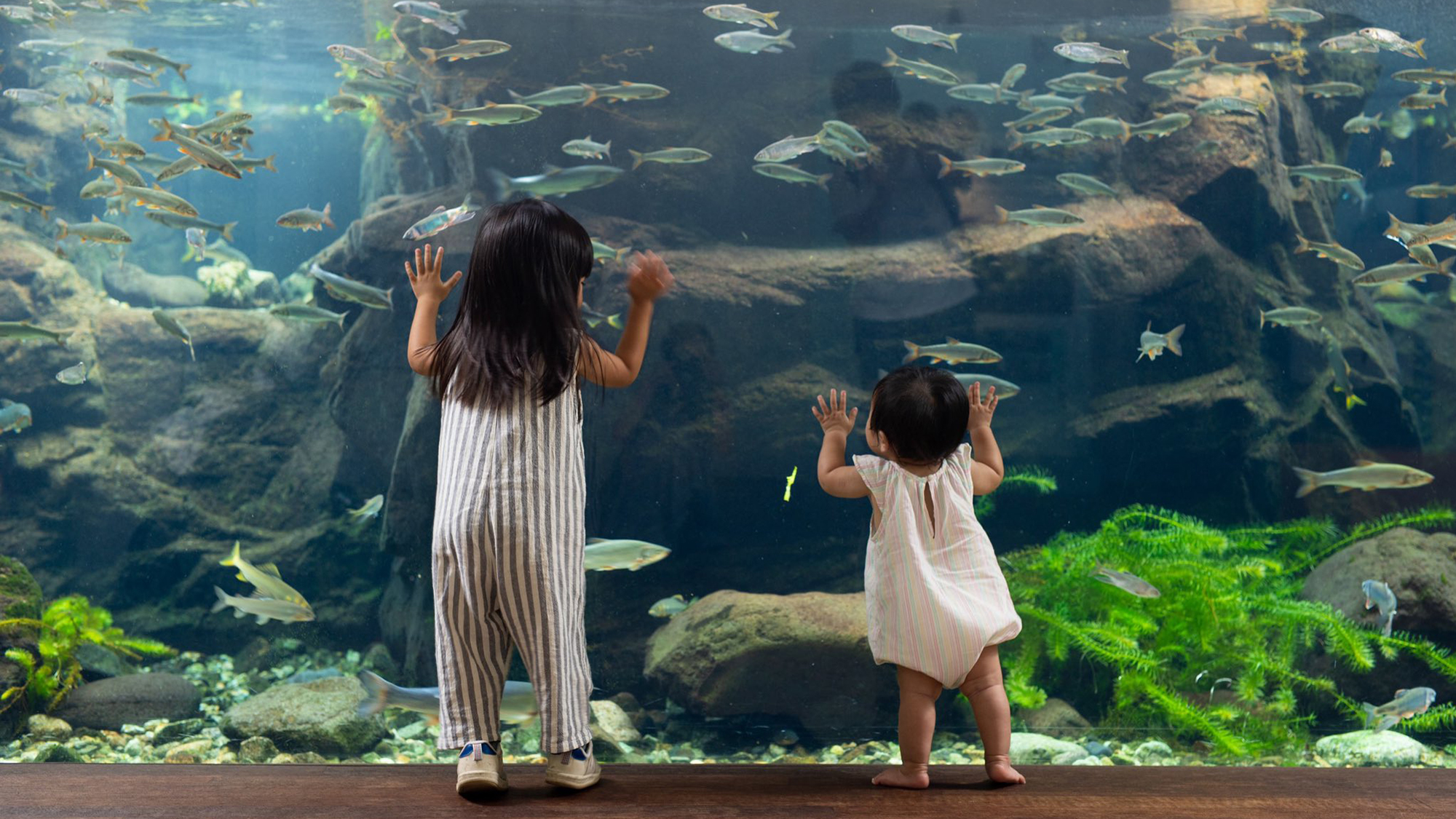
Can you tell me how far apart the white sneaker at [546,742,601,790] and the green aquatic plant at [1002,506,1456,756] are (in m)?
3.74

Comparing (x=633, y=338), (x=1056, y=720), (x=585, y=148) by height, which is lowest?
(x=1056, y=720)

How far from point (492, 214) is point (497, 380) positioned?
474 millimetres

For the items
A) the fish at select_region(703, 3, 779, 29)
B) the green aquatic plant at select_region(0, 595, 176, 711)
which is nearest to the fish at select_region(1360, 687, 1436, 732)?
the fish at select_region(703, 3, 779, 29)

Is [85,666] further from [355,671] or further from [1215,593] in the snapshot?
[1215,593]

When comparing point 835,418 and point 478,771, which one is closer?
point 478,771

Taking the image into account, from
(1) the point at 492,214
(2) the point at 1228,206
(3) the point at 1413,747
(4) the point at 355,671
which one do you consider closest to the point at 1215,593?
(3) the point at 1413,747

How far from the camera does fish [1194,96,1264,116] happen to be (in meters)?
7.05

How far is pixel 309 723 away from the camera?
15.8ft

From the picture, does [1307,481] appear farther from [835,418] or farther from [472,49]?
[472,49]

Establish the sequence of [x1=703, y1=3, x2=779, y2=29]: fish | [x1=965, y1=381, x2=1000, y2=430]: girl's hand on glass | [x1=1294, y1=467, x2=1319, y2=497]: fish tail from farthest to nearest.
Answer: [x1=703, y1=3, x2=779, y2=29]: fish < [x1=1294, y1=467, x2=1319, y2=497]: fish tail < [x1=965, y1=381, x2=1000, y2=430]: girl's hand on glass

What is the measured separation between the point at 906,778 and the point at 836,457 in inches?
34.9

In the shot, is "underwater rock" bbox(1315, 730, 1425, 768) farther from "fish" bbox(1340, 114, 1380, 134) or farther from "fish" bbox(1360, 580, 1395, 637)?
"fish" bbox(1340, 114, 1380, 134)

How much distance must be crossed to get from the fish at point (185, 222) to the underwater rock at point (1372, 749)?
8541 mm

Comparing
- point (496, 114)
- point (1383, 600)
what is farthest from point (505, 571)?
point (1383, 600)
